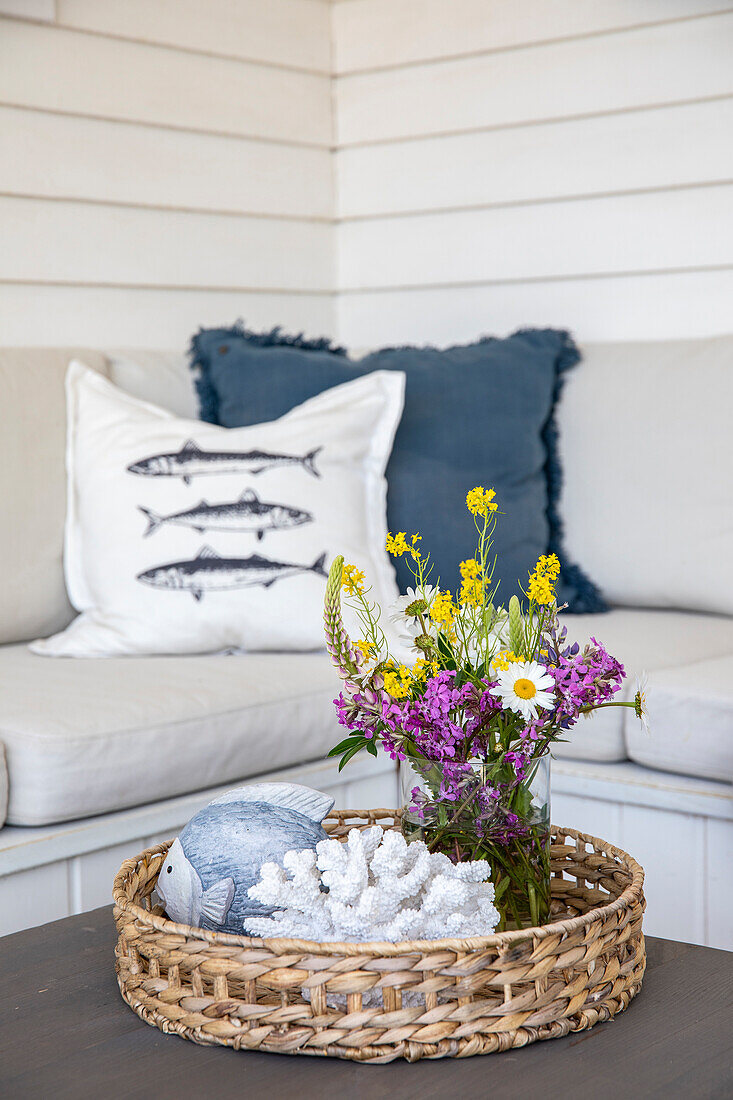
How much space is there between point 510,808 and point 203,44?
2207 mm

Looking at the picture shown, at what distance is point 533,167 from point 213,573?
4.31 feet

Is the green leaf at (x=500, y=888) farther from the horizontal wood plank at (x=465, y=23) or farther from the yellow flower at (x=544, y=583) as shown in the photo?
the horizontal wood plank at (x=465, y=23)

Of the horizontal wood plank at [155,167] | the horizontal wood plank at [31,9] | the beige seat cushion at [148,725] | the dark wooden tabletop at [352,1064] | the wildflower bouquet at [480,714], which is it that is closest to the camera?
the dark wooden tabletop at [352,1064]

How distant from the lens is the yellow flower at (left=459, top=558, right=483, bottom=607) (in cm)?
84

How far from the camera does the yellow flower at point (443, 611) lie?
827mm

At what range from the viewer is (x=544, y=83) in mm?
2477

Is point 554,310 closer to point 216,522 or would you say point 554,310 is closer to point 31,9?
point 216,522

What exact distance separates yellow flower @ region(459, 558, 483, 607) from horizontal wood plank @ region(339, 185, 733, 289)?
169 cm

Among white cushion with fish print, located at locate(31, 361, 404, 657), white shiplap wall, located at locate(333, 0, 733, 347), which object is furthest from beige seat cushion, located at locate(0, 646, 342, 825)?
white shiplap wall, located at locate(333, 0, 733, 347)

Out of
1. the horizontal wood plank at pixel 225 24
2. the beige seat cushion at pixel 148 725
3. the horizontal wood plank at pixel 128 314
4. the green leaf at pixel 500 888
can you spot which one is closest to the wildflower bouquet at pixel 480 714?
the green leaf at pixel 500 888

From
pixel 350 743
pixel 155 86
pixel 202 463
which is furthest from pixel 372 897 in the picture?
pixel 155 86

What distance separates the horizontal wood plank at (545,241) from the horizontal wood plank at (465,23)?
1.17 feet

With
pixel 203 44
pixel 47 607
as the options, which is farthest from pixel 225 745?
pixel 203 44

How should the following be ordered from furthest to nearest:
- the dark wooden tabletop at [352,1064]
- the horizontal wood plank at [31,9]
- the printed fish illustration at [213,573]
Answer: the horizontal wood plank at [31,9], the printed fish illustration at [213,573], the dark wooden tabletop at [352,1064]
